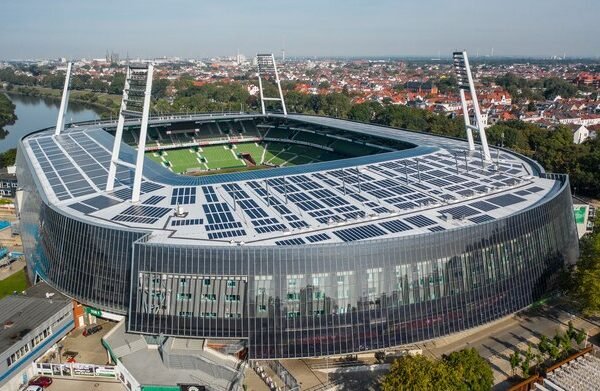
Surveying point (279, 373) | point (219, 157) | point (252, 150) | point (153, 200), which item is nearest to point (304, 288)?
point (279, 373)

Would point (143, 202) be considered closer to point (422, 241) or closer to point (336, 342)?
point (336, 342)

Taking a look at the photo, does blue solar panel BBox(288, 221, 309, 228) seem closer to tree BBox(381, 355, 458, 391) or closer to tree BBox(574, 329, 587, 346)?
tree BBox(381, 355, 458, 391)

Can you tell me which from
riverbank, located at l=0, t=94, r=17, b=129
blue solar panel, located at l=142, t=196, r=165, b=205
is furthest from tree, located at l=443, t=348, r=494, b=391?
riverbank, located at l=0, t=94, r=17, b=129

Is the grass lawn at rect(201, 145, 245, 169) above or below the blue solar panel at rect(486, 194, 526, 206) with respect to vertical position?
below

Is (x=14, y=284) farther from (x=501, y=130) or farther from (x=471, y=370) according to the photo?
(x=501, y=130)

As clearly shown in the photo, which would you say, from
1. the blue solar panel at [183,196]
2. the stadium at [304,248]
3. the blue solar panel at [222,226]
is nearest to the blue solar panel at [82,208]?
the stadium at [304,248]

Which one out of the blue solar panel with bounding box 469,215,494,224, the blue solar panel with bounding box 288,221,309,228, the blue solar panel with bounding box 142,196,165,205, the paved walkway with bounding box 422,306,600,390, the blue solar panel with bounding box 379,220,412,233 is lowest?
the paved walkway with bounding box 422,306,600,390
